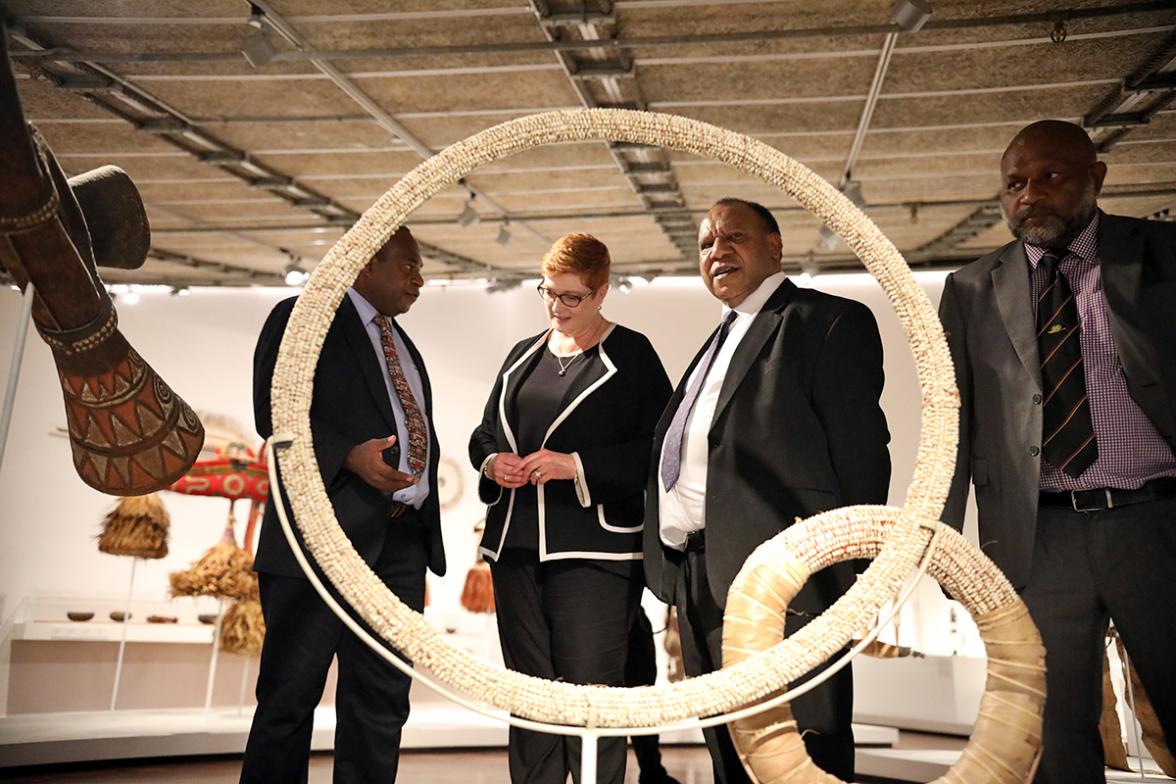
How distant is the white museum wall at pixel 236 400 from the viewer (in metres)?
6.62

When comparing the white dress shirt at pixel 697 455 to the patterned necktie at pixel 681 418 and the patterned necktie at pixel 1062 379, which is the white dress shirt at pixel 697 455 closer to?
the patterned necktie at pixel 681 418

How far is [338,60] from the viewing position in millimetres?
4500

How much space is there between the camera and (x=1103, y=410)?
194cm

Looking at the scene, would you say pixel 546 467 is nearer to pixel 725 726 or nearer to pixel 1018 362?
pixel 725 726

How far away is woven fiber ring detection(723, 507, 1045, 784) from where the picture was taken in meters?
1.52

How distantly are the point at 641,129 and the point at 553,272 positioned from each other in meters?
0.84

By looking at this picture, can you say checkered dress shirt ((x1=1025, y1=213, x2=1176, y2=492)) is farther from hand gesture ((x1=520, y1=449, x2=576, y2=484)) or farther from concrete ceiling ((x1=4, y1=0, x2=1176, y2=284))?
concrete ceiling ((x1=4, y1=0, x2=1176, y2=284))

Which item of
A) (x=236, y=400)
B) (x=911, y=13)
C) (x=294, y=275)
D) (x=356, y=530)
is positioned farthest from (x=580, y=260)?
(x=236, y=400)

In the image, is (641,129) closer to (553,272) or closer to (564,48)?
(553,272)

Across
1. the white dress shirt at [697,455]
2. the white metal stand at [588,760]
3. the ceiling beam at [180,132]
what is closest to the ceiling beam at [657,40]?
the ceiling beam at [180,132]

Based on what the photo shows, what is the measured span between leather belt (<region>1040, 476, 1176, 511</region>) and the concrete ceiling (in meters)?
2.72

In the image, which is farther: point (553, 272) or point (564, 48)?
point (564, 48)

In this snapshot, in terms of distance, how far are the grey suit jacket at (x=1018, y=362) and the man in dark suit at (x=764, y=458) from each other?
0.18 metres

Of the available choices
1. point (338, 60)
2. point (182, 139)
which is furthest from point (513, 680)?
point (182, 139)
